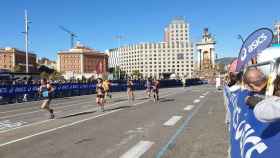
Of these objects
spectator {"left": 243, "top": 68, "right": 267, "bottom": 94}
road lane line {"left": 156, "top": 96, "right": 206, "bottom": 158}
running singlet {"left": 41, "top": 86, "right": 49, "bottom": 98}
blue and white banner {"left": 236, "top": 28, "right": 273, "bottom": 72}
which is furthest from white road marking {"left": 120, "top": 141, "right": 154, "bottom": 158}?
running singlet {"left": 41, "top": 86, "right": 49, "bottom": 98}

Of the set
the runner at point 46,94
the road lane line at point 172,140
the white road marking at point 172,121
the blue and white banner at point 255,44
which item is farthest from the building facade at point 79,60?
the blue and white banner at point 255,44

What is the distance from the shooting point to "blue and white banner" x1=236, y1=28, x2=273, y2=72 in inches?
273

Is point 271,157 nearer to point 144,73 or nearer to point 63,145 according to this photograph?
point 63,145

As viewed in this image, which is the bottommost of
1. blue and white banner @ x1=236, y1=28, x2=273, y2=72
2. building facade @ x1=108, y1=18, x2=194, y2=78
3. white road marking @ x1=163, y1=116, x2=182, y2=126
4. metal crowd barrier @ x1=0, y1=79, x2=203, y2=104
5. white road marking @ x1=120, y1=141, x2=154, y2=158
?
white road marking @ x1=120, y1=141, x2=154, y2=158

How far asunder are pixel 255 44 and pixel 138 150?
362 cm

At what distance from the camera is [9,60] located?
552 ft

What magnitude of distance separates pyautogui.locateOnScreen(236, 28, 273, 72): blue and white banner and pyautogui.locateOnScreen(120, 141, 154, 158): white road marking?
2.88 metres

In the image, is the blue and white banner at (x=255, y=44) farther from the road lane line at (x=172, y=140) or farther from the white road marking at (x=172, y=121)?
the white road marking at (x=172, y=121)

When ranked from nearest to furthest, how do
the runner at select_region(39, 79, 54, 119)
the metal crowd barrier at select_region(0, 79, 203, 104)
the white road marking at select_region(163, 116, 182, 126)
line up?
the white road marking at select_region(163, 116, 182, 126), the runner at select_region(39, 79, 54, 119), the metal crowd barrier at select_region(0, 79, 203, 104)

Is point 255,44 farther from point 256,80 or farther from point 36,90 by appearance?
point 36,90

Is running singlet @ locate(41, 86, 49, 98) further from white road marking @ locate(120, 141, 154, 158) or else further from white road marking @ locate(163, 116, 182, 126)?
white road marking @ locate(120, 141, 154, 158)

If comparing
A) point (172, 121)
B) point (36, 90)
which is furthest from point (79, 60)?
point (172, 121)

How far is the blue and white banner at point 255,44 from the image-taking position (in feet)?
22.7

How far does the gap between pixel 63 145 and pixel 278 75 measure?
7234mm
